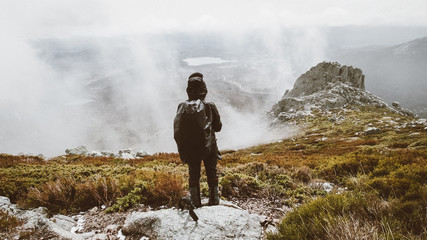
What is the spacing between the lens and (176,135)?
4.41 metres

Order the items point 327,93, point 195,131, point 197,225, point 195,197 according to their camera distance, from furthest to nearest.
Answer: point 327,93 → point 195,197 → point 195,131 → point 197,225

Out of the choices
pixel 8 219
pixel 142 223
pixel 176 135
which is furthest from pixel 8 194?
pixel 176 135

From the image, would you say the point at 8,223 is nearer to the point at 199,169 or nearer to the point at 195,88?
the point at 199,169

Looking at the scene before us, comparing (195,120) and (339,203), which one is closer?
(339,203)

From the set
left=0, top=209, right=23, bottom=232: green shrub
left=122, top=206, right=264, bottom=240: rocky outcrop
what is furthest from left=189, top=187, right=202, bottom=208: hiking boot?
left=0, top=209, right=23, bottom=232: green shrub

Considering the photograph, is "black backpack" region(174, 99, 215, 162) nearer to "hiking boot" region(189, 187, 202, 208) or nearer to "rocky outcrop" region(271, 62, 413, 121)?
"hiking boot" region(189, 187, 202, 208)

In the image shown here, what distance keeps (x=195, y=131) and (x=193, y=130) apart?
0.05 meters

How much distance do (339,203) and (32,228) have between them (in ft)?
18.9

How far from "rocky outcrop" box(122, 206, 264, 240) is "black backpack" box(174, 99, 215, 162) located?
119cm

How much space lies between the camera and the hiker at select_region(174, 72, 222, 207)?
428 cm

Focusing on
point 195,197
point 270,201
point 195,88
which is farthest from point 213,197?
point 195,88

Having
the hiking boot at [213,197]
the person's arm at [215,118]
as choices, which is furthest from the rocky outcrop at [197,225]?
the person's arm at [215,118]

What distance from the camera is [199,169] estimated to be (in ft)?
15.4

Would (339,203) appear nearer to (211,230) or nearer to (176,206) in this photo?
(211,230)
